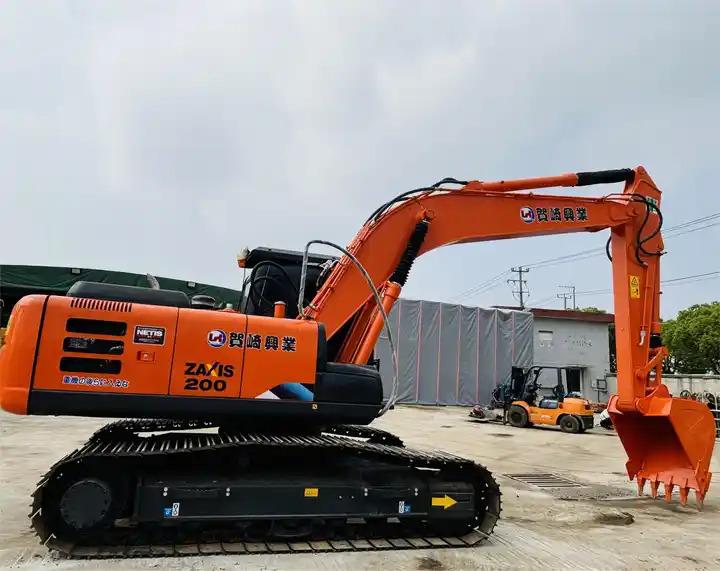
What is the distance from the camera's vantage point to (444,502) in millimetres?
5066

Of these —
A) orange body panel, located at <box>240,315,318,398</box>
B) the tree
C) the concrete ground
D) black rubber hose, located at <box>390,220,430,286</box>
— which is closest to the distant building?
the tree

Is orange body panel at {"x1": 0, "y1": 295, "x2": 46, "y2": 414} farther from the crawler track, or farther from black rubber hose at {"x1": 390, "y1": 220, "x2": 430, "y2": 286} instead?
black rubber hose at {"x1": 390, "y1": 220, "x2": 430, "y2": 286}

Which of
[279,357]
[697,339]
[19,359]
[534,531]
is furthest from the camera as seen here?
[697,339]

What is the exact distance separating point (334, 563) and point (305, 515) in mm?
499

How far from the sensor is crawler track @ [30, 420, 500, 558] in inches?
172

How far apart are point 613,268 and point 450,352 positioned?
65.0 feet

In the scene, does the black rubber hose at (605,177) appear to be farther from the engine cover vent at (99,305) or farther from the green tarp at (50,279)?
the green tarp at (50,279)

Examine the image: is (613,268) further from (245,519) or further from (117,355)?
(117,355)

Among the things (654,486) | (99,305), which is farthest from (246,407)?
(654,486)

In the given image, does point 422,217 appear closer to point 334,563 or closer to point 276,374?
point 276,374

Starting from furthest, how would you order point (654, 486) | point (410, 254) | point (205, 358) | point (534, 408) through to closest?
point (534, 408) → point (654, 486) → point (410, 254) → point (205, 358)

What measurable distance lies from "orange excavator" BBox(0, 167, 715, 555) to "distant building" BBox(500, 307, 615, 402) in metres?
28.1

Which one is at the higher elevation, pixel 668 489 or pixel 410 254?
pixel 410 254

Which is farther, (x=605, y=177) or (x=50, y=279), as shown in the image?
(x=50, y=279)
